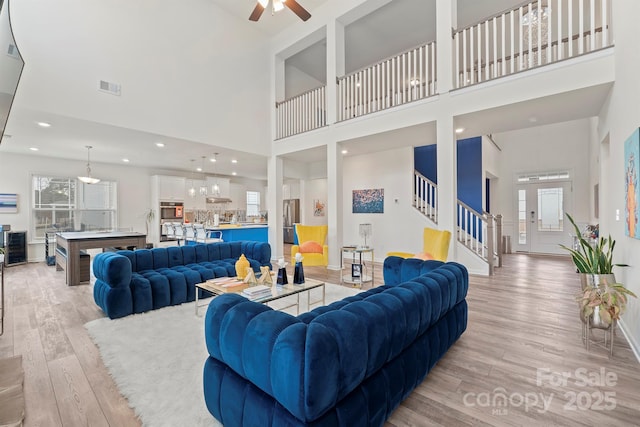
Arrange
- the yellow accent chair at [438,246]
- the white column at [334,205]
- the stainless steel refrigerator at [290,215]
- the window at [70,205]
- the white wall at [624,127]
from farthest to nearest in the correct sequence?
1. the stainless steel refrigerator at [290,215]
2. the window at [70,205]
3. the white column at [334,205]
4. the yellow accent chair at [438,246]
5. the white wall at [624,127]

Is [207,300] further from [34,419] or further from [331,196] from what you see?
[331,196]

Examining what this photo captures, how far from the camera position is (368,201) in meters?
7.36

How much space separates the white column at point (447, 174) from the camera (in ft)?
15.2

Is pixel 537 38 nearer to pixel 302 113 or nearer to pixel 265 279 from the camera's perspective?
pixel 302 113

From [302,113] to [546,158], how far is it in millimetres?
7068

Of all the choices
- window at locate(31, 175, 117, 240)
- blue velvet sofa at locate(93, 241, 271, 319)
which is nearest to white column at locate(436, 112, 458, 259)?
blue velvet sofa at locate(93, 241, 271, 319)

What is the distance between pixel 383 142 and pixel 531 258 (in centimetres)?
501

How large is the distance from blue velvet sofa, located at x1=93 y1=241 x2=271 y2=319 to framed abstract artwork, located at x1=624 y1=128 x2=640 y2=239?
4.27m

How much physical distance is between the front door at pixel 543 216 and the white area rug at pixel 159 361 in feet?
26.1

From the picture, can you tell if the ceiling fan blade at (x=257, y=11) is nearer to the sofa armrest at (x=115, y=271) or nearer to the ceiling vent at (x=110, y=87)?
the ceiling vent at (x=110, y=87)

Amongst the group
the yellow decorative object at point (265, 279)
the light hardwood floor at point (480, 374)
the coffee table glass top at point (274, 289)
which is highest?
the yellow decorative object at point (265, 279)

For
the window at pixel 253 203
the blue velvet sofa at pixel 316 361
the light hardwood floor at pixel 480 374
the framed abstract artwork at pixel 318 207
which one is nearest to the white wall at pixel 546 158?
the framed abstract artwork at pixel 318 207

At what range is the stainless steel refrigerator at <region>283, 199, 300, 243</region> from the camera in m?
11.1

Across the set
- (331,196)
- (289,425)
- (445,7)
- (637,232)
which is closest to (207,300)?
(289,425)
